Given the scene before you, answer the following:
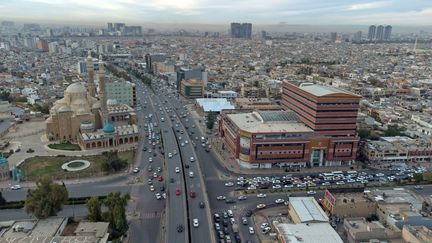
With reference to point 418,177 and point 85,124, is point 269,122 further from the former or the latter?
point 85,124

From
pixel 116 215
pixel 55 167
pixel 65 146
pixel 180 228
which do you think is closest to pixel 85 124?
pixel 65 146

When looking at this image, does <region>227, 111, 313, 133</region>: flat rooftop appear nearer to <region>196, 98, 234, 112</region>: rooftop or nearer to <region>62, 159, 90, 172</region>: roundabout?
<region>196, 98, 234, 112</region>: rooftop

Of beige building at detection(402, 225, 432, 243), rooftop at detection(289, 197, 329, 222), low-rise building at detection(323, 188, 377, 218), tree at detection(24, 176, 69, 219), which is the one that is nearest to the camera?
beige building at detection(402, 225, 432, 243)

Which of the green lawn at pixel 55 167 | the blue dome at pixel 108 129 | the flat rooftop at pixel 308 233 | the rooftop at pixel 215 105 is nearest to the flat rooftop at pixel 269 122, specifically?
the green lawn at pixel 55 167

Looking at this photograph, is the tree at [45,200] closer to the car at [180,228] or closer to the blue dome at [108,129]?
the car at [180,228]

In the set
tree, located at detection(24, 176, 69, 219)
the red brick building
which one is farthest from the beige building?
tree, located at detection(24, 176, 69, 219)

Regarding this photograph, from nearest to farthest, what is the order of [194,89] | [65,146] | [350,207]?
[350,207] < [65,146] < [194,89]
